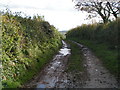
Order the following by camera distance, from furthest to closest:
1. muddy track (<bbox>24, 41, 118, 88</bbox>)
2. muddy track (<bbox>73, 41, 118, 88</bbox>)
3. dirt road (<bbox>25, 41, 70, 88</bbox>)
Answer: dirt road (<bbox>25, 41, 70, 88</bbox>) < muddy track (<bbox>24, 41, 118, 88</bbox>) < muddy track (<bbox>73, 41, 118, 88</bbox>)

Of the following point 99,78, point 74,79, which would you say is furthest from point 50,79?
point 99,78

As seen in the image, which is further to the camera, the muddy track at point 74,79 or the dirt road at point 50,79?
the dirt road at point 50,79

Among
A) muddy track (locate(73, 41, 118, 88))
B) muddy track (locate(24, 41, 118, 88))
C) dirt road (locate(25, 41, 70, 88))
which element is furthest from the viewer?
dirt road (locate(25, 41, 70, 88))

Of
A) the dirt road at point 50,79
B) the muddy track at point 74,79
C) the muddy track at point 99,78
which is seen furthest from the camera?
the dirt road at point 50,79

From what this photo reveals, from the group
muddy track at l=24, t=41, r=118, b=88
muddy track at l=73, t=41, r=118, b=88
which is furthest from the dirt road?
muddy track at l=73, t=41, r=118, b=88

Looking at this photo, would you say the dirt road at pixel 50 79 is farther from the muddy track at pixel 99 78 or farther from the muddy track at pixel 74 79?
the muddy track at pixel 99 78

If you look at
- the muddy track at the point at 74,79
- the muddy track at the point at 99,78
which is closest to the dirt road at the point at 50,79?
the muddy track at the point at 74,79

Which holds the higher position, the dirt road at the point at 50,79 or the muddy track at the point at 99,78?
the dirt road at the point at 50,79

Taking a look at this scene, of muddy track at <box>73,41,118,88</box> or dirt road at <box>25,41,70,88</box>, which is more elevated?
dirt road at <box>25,41,70,88</box>

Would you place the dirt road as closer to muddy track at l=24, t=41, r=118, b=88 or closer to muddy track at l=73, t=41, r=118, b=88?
muddy track at l=24, t=41, r=118, b=88

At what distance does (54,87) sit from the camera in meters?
8.64

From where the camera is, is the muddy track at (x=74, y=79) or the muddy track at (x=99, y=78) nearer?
the muddy track at (x=99, y=78)

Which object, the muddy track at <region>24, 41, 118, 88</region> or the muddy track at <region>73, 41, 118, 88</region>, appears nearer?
the muddy track at <region>73, 41, 118, 88</region>

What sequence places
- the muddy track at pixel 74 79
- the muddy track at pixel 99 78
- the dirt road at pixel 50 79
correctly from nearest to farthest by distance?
the muddy track at pixel 99 78
the muddy track at pixel 74 79
the dirt road at pixel 50 79
